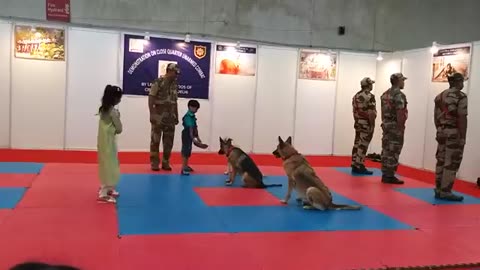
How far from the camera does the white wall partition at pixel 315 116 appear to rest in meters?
13.4

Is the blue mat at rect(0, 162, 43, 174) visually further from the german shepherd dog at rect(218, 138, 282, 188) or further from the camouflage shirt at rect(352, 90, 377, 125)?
the camouflage shirt at rect(352, 90, 377, 125)

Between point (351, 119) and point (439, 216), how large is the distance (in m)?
7.31

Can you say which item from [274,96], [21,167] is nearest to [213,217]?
[21,167]

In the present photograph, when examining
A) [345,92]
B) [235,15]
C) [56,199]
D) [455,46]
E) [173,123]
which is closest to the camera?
[56,199]

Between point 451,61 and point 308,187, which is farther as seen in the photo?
point 451,61

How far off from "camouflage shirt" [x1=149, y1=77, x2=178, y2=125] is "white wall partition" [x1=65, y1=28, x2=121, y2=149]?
315cm

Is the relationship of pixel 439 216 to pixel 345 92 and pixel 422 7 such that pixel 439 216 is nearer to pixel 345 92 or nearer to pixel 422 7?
pixel 345 92

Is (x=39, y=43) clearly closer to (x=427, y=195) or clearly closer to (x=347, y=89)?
(x=347, y=89)

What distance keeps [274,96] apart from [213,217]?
7563mm

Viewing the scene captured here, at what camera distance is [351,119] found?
13812 millimetres

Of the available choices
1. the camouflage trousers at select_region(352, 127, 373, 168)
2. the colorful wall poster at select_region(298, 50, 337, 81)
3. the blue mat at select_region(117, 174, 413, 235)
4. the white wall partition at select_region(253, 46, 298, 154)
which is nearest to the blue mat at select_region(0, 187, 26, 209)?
the blue mat at select_region(117, 174, 413, 235)

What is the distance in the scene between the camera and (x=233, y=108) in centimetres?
1284

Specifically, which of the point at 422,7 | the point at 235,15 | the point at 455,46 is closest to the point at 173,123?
A: the point at 235,15

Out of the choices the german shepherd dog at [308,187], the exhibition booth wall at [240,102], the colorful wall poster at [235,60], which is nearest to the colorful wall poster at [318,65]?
the exhibition booth wall at [240,102]
